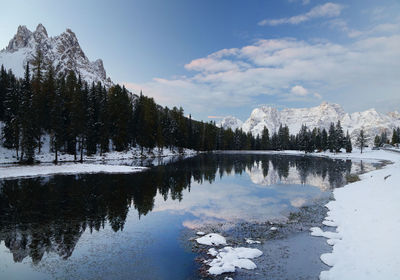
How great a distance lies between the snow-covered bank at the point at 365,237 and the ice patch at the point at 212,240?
17.5 feet

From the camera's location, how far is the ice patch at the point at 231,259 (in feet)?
34.4

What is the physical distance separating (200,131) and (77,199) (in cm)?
12220

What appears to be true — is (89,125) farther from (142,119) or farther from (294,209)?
(294,209)

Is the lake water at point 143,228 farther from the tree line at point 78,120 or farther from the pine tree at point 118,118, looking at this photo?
the pine tree at point 118,118

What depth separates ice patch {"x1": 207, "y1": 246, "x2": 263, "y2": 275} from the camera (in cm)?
1049

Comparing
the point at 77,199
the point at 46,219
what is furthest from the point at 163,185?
the point at 46,219

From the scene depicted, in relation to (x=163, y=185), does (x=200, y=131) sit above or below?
above

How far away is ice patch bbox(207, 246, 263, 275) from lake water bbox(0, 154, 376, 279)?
42 centimetres

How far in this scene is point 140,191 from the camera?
28125 millimetres

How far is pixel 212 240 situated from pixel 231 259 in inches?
97.6

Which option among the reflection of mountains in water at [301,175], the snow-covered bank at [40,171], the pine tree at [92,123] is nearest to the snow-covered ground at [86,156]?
the pine tree at [92,123]

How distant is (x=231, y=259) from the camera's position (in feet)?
37.6

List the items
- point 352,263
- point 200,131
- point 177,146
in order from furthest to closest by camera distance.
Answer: point 200,131
point 177,146
point 352,263

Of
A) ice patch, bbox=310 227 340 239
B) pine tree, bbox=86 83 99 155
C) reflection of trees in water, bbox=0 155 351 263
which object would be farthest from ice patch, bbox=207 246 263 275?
pine tree, bbox=86 83 99 155
